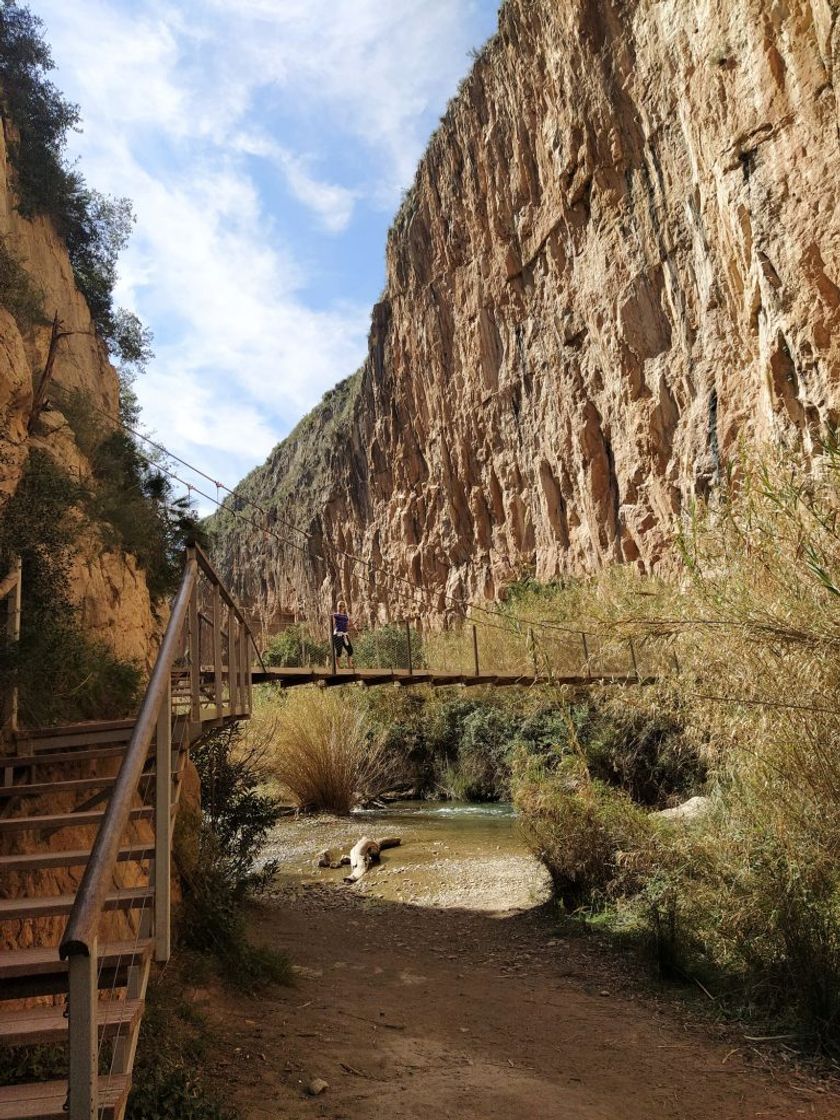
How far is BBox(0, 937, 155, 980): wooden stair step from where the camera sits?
174 centimetres

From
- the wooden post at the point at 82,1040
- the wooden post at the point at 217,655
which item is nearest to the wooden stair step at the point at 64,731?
the wooden post at the point at 217,655

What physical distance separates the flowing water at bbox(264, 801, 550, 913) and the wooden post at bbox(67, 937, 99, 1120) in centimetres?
590

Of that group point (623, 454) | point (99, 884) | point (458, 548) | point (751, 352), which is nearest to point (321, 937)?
point (99, 884)

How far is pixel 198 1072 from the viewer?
2893mm

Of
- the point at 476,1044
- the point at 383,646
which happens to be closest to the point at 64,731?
the point at 476,1044

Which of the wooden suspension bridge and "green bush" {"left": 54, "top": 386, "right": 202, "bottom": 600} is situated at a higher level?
"green bush" {"left": 54, "top": 386, "right": 202, "bottom": 600}

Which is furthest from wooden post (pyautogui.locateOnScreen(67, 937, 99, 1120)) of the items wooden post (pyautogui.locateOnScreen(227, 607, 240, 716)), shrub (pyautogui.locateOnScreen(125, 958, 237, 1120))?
wooden post (pyautogui.locateOnScreen(227, 607, 240, 716))

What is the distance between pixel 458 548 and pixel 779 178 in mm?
17665

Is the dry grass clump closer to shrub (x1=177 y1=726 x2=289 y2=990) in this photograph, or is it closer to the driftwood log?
the driftwood log

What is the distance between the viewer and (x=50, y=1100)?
157 centimetres

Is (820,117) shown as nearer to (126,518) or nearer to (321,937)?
(126,518)

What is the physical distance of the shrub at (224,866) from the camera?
171 inches

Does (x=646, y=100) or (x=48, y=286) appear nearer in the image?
(x=48, y=286)

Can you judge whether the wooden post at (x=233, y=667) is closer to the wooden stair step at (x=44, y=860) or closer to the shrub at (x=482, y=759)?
the wooden stair step at (x=44, y=860)
